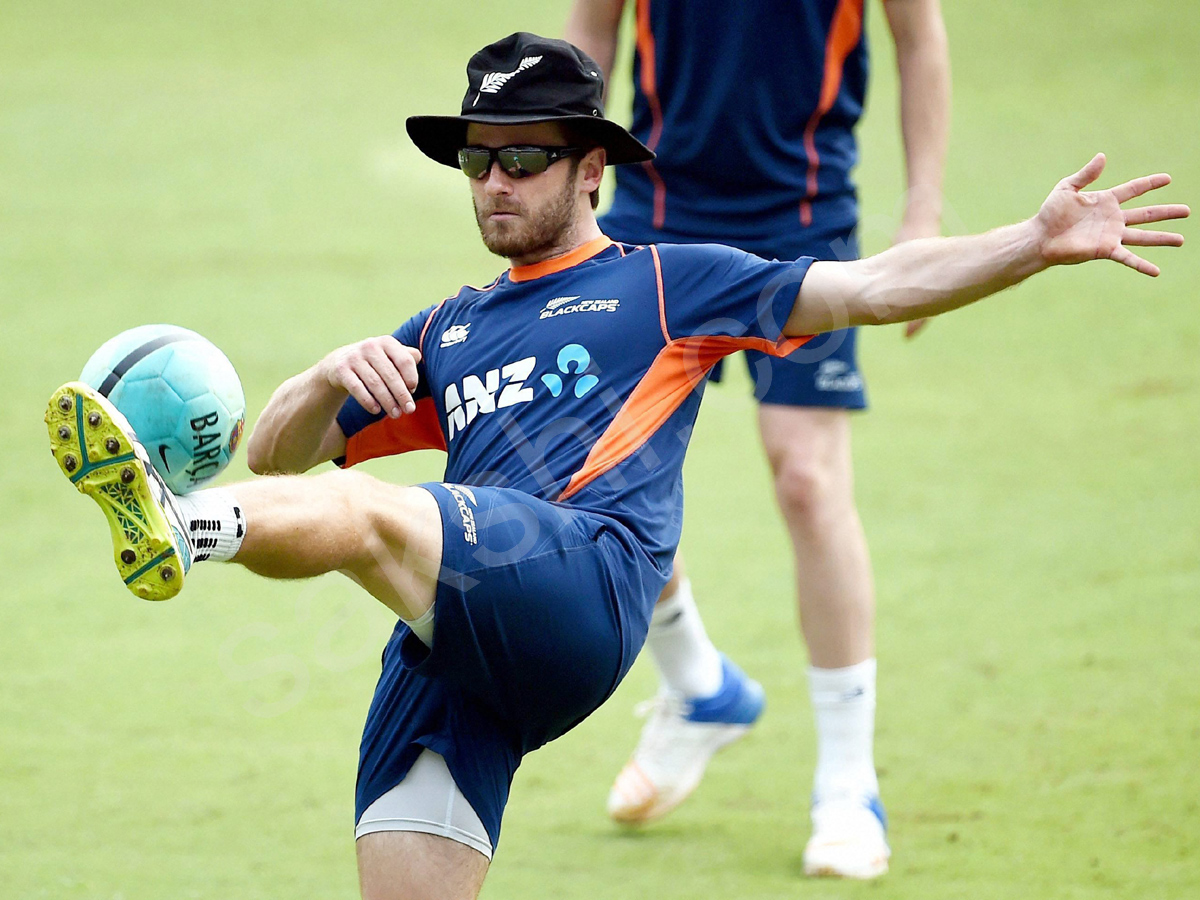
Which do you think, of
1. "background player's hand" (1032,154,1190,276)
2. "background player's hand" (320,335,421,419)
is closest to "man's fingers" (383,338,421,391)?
"background player's hand" (320,335,421,419)

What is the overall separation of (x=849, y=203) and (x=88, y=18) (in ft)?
37.4

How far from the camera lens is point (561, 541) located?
2.86m

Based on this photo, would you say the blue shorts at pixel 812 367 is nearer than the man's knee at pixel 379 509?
No

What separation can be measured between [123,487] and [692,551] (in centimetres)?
393

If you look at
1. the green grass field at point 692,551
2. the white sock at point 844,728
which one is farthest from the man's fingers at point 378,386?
the white sock at point 844,728

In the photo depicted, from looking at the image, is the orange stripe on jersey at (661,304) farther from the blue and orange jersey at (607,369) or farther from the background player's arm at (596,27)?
the background player's arm at (596,27)

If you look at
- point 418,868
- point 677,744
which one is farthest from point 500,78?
point 677,744

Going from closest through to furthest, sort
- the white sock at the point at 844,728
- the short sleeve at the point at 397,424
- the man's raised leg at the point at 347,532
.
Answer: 1. the man's raised leg at the point at 347,532
2. the short sleeve at the point at 397,424
3. the white sock at the point at 844,728

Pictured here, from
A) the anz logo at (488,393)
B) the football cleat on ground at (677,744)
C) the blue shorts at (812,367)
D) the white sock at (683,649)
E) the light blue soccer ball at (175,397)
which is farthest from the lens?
the white sock at (683,649)

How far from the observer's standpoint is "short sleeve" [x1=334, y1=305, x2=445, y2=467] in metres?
3.41

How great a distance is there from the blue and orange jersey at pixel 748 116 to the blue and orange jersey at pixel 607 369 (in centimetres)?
98

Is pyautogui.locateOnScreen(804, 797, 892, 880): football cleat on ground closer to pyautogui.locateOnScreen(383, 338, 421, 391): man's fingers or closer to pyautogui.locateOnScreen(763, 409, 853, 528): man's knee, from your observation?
pyautogui.locateOnScreen(763, 409, 853, 528): man's knee

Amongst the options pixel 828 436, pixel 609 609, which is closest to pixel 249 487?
pixel 609 609

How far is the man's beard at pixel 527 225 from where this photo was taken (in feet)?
10.7
